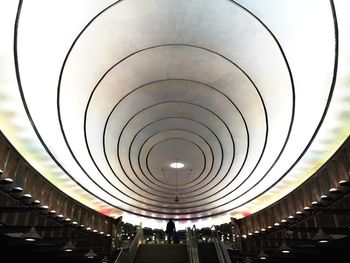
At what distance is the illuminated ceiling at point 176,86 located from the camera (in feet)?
26.2

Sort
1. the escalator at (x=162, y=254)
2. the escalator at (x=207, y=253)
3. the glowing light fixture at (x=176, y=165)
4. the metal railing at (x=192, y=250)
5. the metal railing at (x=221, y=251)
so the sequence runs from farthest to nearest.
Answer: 1. the glowing light fixture at (x=176, y=165)
2. the escalator at (x=162, y=254)
3. the escalator at (x=207, y=253)
4. the metal railing at (x=221, y=251)
5. the metal railing at (x=192, y=250)

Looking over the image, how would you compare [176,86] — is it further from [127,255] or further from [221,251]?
[221,251]

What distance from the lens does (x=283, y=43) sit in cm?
877

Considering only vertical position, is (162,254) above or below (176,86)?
below

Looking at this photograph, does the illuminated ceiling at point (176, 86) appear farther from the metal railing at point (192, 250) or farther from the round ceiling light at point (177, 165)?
the metal railing at point (192, 250)

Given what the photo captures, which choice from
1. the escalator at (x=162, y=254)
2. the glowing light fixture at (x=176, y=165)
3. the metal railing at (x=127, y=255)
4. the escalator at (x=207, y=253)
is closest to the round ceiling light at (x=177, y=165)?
the glowing light fixture at (x=176, y=165)

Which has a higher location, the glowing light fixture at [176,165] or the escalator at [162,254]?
the glowing light fixture at [176,165]

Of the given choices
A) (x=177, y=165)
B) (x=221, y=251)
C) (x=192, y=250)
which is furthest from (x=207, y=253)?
(x=177, y=165)

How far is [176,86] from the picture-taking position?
11992 millimetres

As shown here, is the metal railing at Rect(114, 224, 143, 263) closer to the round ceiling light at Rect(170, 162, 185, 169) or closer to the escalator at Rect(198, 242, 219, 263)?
the escalator at Rect(198, 242, 219, 263)

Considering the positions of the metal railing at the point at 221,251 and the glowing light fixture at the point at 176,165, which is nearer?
the metal railing at the point at 221,251

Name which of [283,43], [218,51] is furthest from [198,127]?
[283,43]

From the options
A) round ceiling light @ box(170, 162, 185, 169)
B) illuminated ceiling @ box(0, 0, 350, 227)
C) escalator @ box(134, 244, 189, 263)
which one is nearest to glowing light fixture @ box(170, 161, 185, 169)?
round ceiling light @ box(170, 162, 185, 169)

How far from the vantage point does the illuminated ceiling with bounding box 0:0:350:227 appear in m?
8.00
